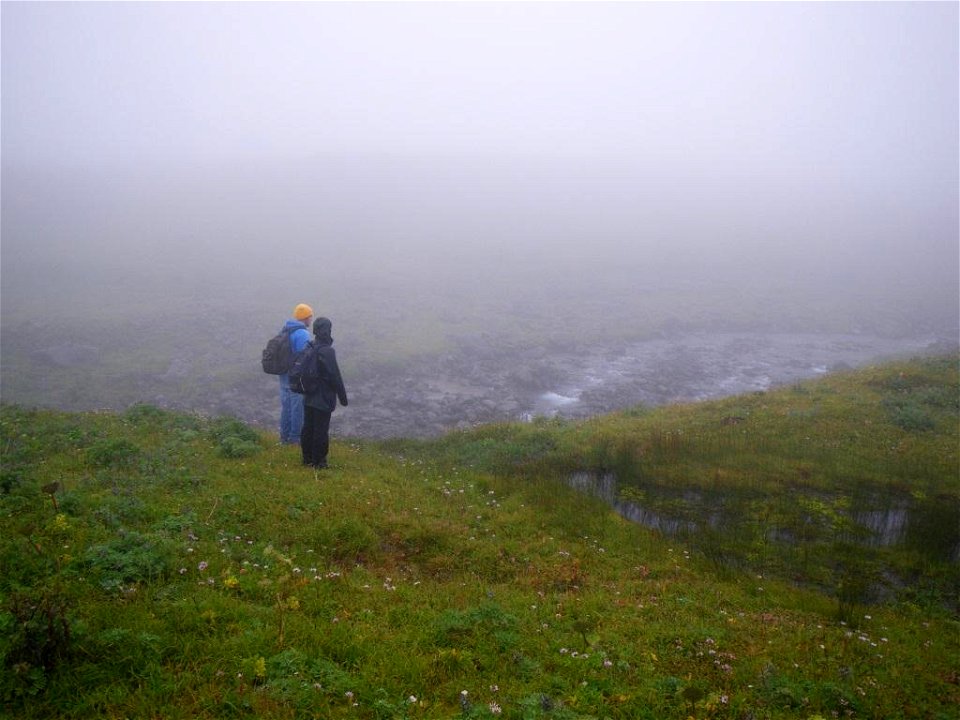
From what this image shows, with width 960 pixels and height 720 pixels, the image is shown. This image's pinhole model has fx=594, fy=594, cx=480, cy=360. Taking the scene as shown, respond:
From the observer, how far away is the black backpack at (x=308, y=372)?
1337cm

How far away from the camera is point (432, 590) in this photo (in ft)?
28.4

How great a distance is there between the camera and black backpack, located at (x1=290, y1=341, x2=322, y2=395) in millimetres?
13367

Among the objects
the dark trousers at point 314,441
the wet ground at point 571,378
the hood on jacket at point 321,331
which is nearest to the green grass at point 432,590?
the dark trousers at point 314,441

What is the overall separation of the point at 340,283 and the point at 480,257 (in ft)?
72.7

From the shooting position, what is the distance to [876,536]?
12.5 metres

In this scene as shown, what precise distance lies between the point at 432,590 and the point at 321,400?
6097 millimetres

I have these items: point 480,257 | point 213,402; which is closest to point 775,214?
point 480,257

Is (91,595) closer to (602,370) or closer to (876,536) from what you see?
(876,536)

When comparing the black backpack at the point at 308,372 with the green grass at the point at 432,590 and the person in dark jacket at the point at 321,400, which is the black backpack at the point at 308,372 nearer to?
the person in dark jacket at the point at 321,400

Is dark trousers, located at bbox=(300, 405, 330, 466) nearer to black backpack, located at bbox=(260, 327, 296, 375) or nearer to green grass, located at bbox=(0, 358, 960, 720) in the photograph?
green grass, located at bbox=(0, 358, 960, 720)

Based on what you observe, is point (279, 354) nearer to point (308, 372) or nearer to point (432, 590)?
point (308, 372)

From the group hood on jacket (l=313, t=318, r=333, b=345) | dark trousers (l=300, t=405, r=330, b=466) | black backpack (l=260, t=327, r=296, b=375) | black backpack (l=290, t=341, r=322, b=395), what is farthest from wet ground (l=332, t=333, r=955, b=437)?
hood on jacket (l=313, t=318, r=333, b=345)

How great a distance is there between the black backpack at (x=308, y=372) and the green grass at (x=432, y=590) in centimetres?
188

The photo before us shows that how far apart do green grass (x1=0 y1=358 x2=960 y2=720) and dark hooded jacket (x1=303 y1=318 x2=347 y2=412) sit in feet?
5.28
